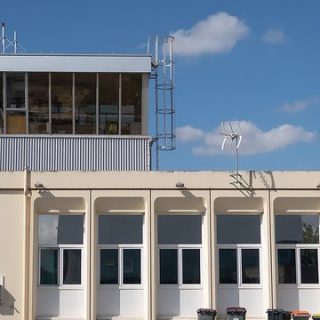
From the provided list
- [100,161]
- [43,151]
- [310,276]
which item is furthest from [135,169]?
[310,276]

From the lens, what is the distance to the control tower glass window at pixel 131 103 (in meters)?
23.0

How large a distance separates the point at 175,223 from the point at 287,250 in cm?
347

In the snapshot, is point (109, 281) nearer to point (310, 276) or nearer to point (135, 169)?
point (135, 169)

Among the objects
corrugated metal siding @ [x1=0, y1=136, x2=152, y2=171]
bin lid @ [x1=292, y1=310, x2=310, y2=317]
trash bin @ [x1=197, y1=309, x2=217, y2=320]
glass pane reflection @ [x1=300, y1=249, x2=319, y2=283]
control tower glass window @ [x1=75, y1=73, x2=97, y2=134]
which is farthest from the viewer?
control tower glass window @ [x1=75, y1=73, x2=97, y2=134]

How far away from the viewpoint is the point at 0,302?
20484 mm

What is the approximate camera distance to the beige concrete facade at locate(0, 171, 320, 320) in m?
20.8

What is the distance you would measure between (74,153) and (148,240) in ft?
12.3

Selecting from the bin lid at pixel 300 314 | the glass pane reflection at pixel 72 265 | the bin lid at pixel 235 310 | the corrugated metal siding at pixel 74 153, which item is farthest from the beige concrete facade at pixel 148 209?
the bin lid at pixel 300 314

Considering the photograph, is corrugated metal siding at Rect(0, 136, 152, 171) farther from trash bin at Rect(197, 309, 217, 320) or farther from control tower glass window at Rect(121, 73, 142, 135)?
trash bin at Rect(197, 309, 217, 320)

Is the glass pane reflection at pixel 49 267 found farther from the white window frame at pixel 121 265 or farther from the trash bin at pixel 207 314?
the trash bin at pixel 207 314

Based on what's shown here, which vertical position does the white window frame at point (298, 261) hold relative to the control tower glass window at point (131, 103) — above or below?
below

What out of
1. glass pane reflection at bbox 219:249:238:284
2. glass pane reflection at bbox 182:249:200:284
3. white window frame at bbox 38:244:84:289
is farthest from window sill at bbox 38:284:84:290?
glass pane reflection at bbox 219:249:238:284

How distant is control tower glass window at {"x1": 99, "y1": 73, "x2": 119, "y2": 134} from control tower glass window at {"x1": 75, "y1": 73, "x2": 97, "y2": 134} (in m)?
0.23

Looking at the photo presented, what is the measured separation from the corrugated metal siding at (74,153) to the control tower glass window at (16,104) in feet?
1.32
